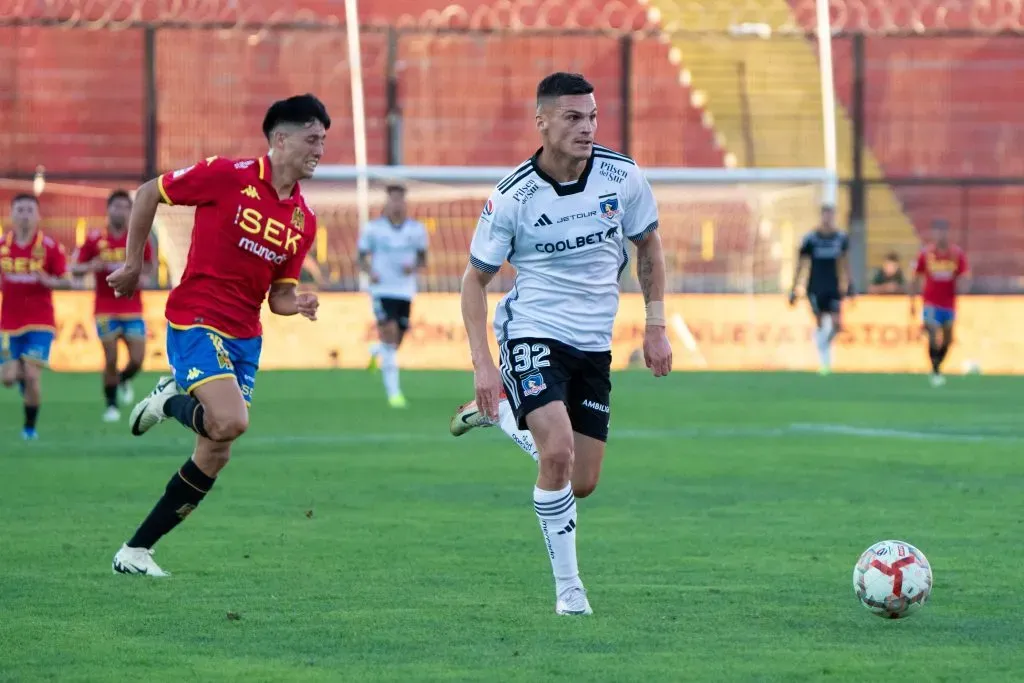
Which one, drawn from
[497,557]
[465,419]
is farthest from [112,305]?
[497,557]

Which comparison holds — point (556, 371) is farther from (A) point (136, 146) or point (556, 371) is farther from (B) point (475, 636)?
(A) point (136, 146)

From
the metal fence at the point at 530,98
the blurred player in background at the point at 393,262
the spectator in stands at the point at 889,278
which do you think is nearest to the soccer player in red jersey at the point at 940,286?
the spectator in stands at the point at 889,278

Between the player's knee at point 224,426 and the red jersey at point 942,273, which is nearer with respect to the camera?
the player's knee at point 224,426

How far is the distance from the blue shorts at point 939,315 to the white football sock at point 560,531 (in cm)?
1917

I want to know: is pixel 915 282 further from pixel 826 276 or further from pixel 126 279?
pixel 126 279

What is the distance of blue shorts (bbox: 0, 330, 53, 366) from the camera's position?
15.6 m

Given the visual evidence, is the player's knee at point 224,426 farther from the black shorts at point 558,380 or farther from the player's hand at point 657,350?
the player's hand at point 657,350

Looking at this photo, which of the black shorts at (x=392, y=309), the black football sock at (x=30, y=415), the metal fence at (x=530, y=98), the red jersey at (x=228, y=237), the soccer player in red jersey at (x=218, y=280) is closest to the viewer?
the soccer player in red jersey at (x=218, y=280)

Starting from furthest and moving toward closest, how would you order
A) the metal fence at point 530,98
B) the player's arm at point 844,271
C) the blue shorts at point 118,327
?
the metal fence at point 530,98 → the player's arm at point 844,271 → the blue shorts at point 118,327

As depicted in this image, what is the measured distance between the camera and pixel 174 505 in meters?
7.88

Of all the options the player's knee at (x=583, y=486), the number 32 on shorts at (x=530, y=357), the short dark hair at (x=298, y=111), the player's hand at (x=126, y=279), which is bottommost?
the player's knee at (x=583, y=486)

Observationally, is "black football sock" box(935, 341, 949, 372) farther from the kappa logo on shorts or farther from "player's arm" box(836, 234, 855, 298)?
the kappa logo on shorts

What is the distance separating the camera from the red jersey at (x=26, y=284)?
1565cm

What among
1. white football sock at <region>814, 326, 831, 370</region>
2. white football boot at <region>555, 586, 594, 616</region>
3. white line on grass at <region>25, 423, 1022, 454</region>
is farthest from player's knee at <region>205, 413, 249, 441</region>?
white football sock at <region>814, 326, 831, 370</region>
